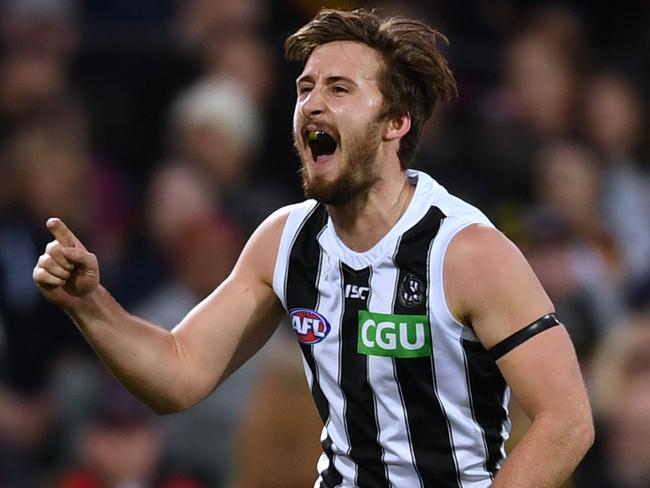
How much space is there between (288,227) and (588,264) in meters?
3.64

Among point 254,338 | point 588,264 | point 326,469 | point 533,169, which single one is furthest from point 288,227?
point 533,169

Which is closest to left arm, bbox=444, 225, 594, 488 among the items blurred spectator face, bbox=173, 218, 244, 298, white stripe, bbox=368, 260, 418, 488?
white stripe, bbox=368, 260, 418, 488

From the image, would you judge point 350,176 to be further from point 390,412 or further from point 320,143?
point 390,412

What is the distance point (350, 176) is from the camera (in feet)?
Result: 13.7

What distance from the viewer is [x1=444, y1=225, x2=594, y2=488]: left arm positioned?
3.76m

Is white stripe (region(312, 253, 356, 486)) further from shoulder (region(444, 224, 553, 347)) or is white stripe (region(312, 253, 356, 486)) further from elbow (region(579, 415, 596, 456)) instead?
elbow (region(579, 415, 596, 456))

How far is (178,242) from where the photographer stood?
292 inches

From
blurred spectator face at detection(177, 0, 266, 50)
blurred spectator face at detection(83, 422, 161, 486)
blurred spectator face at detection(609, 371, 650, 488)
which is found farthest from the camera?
blurred spectator face at detection(177, 0, 266, 50)

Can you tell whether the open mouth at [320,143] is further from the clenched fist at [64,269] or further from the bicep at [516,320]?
the clenched fist at [64,269]

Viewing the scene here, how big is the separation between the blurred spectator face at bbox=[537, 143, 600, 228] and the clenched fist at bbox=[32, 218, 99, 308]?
449 centimetres

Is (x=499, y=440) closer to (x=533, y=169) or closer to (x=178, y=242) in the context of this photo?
(x=178, y=242)

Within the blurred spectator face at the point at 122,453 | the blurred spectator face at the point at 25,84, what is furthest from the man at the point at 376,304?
the blurred spectator face at the point at 25,84

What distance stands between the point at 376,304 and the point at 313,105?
1.95 ft

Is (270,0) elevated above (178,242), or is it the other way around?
(270,0)
